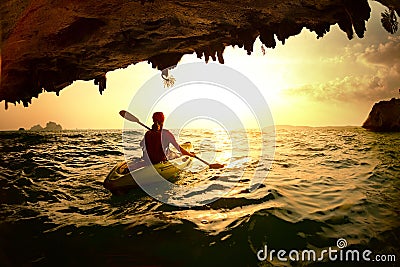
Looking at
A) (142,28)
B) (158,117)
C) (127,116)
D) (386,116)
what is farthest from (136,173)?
(386,116)

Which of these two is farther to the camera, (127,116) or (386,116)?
(386,116)

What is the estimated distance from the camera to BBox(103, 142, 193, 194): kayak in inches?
287

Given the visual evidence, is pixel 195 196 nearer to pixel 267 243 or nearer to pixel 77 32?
pixel 267 243

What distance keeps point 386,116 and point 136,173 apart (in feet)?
140

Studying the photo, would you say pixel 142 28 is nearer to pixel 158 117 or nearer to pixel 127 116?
pixel 158 117

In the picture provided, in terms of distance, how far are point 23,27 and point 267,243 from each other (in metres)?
7.33

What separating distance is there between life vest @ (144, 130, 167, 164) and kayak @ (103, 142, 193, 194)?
9.1 inches

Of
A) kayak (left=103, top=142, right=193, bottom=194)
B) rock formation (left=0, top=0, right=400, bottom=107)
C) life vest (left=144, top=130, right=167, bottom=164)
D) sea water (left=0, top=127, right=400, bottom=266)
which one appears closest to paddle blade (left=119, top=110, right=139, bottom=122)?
rock formation (left=0, top=0, right=400, bottom=107)

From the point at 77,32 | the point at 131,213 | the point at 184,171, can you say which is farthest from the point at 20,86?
the point at 131,213

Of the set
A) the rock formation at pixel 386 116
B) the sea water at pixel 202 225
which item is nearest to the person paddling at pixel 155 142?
the sea water at pixel 202 225

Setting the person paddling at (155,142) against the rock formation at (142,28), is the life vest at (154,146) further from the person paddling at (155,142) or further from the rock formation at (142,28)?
the rock formation at (142,28)

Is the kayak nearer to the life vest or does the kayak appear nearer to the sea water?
the life vest

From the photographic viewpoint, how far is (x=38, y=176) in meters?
10.5

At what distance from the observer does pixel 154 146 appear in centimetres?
835
